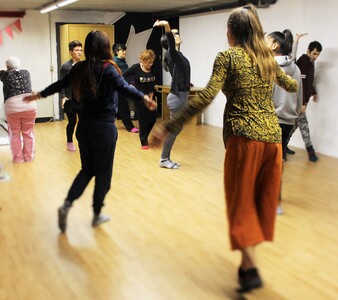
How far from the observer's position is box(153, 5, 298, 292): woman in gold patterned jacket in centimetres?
214

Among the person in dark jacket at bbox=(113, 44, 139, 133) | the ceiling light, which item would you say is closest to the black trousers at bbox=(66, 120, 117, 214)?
the person in dark jacket at bbox=(113, 44, 139, 133)

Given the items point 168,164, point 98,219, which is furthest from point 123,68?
point 98,219

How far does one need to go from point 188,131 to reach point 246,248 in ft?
17.9

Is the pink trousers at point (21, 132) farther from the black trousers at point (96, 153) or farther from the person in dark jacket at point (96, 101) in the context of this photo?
the black trousers at point (96, 153)

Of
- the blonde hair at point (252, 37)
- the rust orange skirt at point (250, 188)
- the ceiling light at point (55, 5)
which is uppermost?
the ceiling light at point (55, 5)

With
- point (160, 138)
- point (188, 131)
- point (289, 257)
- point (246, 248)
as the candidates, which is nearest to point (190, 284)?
point (246, 248)

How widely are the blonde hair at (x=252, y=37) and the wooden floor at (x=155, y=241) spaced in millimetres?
1223

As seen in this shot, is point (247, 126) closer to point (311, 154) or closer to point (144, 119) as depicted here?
point (311, 154)

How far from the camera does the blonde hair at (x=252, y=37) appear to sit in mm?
2170

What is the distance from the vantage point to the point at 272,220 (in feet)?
7.52

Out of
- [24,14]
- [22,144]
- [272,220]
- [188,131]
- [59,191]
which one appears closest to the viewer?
[272,220]

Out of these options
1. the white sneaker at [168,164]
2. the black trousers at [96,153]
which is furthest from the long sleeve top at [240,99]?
the white sneaker at [168,164]

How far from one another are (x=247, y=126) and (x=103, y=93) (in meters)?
1.16

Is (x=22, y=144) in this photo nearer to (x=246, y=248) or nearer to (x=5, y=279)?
(x=5, y=279)
